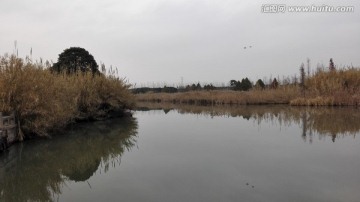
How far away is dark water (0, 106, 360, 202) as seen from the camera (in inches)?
190

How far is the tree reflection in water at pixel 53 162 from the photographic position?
531 cm

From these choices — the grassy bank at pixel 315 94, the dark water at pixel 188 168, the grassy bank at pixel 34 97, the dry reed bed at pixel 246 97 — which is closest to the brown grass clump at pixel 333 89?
the grassy bank at pixel 315 94

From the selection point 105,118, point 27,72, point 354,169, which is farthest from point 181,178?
point 105,118

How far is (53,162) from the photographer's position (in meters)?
7.30

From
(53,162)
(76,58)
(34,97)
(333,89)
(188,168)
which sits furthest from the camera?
(76,58)

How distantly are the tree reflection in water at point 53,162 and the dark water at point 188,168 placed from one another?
0.05ft

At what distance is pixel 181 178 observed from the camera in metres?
5.62

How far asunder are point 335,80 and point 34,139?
19645 millimetres

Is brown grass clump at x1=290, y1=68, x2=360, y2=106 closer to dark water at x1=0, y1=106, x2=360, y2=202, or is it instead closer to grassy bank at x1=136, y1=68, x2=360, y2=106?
grassy bank at x1=136, y1=68, x2=360, y2=106

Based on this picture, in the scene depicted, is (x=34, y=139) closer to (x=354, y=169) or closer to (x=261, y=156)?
(x=261, y=156)

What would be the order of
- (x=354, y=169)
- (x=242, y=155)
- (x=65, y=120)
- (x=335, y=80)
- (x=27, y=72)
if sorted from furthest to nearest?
(x=335, y=80) → (x=65, y=120) → (x=27, y=72) → (x=242, y=155) → (x=354, y=169)

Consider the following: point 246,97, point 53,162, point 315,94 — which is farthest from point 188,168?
point 246,97

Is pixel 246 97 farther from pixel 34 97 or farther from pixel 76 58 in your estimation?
pixel 34 97

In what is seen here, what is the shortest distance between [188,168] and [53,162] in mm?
2928
